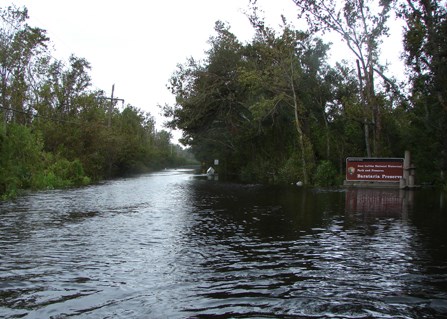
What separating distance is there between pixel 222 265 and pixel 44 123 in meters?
37.0

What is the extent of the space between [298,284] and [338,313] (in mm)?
1285

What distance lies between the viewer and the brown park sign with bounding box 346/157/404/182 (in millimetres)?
28594

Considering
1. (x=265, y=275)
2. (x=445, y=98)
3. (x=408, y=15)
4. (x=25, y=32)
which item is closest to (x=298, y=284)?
(x=265, y=275)

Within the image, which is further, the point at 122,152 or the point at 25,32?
the point at 122,152

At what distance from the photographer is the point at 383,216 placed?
14.9m

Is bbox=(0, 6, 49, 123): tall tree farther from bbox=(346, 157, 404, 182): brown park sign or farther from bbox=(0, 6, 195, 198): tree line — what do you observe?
bbox=(346, 157, 404, 182): brown park sign

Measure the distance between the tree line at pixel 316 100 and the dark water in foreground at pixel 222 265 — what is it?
12091 millimetres

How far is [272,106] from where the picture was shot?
121 feet

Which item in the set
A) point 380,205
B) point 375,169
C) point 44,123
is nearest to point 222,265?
point 380,205

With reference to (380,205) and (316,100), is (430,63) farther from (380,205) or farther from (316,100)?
(316,100)

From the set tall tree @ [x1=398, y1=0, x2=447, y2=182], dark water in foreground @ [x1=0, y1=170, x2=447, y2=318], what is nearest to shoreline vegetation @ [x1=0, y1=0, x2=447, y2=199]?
tall tree @ [x1=398, y1=0, x2=447, y2=182]

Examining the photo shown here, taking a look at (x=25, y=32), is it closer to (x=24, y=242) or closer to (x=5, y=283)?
(x=24, y=242)

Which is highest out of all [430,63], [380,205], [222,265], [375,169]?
[430,63]

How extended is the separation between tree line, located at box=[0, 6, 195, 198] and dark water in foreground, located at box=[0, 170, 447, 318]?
A: 9.71m
